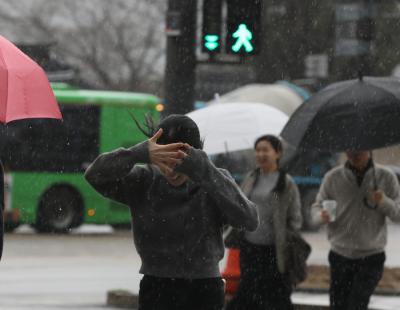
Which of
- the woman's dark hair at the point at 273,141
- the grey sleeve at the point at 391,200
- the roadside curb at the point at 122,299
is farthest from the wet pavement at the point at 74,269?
the grey sleeve at the point at 391,200

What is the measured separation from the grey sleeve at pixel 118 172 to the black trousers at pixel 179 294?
1.29 feet

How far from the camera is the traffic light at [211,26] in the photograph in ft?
46.7

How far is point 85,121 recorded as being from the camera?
90.5 ft

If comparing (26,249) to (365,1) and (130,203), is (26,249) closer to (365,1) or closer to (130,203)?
(365,1)

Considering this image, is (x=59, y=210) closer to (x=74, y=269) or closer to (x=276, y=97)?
(x=276, y=97)

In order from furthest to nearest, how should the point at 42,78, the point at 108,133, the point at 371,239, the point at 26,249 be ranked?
the point at 108,133 < the point at 26,249 < the point at 371,239 < the point at 42,78

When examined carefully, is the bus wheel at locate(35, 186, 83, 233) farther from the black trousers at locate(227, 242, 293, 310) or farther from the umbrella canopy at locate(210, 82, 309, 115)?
the black trousers at locate(227, 242, 293, 310)

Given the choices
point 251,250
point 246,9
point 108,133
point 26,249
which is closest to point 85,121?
point 108,133

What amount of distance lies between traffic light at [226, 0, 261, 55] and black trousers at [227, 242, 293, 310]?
4960mm

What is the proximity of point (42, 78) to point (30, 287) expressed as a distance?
30.7 ft

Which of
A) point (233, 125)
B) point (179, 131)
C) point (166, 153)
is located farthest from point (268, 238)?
point (166, 153)

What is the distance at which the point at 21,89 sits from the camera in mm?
6324

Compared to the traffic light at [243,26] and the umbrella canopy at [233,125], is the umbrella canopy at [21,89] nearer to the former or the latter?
the umbrella canopy at [233,125]

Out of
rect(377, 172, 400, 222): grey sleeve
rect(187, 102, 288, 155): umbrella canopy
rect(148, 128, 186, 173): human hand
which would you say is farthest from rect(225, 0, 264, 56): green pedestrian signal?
rect(148, 128, 186, 173): human hand
